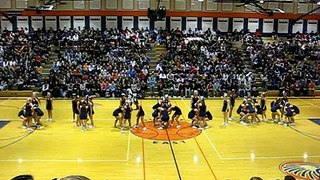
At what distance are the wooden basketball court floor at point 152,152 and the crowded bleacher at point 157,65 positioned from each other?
285 inches

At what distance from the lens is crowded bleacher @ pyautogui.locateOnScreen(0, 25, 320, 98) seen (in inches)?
1098

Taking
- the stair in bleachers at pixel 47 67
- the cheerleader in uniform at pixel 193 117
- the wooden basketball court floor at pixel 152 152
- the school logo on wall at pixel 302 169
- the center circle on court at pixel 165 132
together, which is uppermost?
the stair in bleachers at pixel 47 67

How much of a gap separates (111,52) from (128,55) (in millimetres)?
1457

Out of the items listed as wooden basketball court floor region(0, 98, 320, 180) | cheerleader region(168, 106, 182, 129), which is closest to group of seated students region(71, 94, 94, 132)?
wooden basketball court floor region(0, 98, 320, 180)

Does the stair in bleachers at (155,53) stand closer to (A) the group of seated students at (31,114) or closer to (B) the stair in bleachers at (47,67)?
(B) the stair in bleachers at (47,67)

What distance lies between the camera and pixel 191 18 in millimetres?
39250

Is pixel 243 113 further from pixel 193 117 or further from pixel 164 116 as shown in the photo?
pixel 164 116

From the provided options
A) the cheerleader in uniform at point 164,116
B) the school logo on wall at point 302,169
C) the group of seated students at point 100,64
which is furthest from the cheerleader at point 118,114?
the school logo on wall at point 302,169

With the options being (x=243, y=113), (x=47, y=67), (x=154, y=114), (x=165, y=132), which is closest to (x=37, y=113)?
(x=154, y=114)

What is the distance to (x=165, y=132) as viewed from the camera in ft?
60.0

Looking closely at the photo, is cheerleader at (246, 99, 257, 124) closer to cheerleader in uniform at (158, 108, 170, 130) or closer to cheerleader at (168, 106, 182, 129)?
cheerleader at (168, 106, 182, 129)

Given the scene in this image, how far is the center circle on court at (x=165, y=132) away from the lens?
17.5 metres

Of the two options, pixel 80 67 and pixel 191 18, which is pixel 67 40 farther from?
pixel 191 18

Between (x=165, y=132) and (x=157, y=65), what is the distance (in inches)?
493
